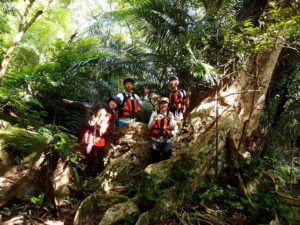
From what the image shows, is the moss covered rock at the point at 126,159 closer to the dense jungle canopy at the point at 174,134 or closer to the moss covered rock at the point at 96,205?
the dense jungle canopy at the point at 174,134

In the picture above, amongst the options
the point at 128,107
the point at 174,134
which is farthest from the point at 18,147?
the point at 174,134

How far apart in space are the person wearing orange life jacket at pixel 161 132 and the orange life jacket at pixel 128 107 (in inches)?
29.8

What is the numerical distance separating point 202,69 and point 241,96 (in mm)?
1038

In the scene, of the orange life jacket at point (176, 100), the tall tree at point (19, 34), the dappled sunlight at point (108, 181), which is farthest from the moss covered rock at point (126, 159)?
the tall tree at point (19, 34)

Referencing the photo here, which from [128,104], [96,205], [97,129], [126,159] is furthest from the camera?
[128,104]

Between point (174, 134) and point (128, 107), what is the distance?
118 cm

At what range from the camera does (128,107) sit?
170 inches

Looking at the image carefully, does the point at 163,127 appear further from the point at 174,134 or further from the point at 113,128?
the point at 113,128

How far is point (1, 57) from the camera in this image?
5.97 m

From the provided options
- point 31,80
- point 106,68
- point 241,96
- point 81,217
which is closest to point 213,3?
point 241,96

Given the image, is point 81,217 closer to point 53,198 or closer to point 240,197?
point 53,198

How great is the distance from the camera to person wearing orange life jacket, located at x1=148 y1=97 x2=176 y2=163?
364 centimetres

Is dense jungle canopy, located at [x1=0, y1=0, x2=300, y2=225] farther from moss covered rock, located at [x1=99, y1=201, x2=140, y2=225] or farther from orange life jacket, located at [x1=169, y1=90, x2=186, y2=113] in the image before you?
orange life jacket, located at [x1=169, y1=90, x2=186, y2=113]

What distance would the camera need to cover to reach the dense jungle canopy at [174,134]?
267 centimetres
